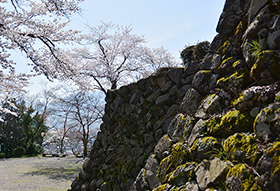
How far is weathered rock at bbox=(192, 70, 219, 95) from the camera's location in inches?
98.2

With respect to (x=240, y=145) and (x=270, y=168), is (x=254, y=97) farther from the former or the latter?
(x=270, y=168)

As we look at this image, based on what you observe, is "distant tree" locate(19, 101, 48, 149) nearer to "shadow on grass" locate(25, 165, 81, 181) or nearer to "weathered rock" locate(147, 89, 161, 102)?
"shadow on grass" locate(25, 165, 81, 181)

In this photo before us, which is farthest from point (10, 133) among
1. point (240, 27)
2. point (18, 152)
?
point (240, 27)

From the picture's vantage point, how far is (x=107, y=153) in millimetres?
4680

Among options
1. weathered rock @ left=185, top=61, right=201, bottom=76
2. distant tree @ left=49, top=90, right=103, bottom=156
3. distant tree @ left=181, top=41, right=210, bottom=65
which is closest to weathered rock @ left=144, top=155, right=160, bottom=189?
weathered rock @ left=185, top=61, right=201, bottom=76

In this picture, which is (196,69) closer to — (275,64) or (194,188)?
(275,64)

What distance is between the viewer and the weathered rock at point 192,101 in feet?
8.71

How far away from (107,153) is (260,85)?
383 cm

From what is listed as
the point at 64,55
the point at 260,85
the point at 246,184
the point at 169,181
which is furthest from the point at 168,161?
the point at 64,55

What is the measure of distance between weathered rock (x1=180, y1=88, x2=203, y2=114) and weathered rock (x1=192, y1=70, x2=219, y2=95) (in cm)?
7

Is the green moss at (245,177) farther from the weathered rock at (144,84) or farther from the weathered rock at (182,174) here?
the weathered rock at (144,84)

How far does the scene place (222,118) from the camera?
206 centimetres

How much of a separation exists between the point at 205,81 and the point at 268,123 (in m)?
1.19

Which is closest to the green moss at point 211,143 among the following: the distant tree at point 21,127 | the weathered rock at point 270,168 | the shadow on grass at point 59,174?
the weathered rock at point 270,168
